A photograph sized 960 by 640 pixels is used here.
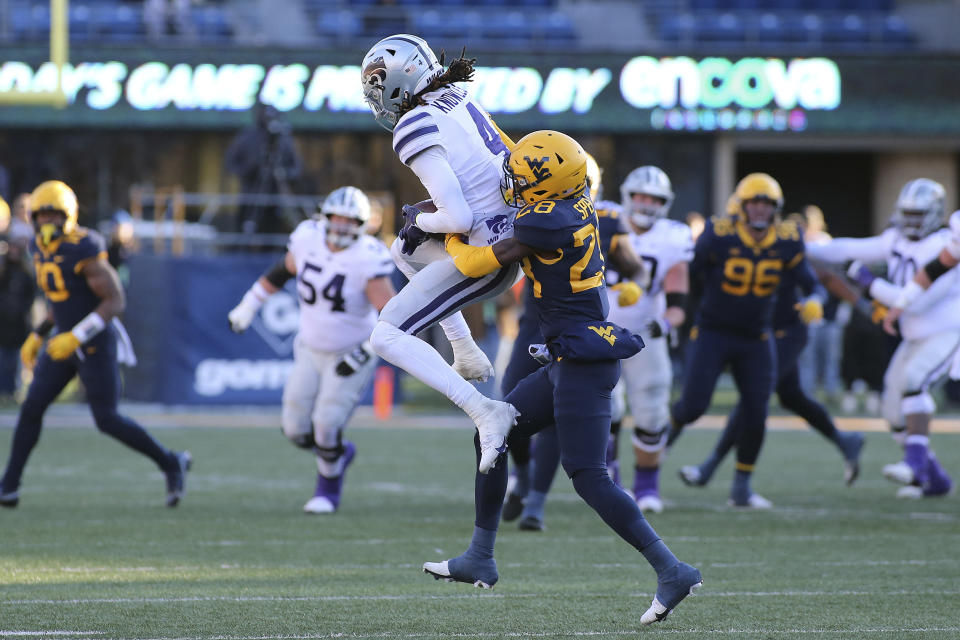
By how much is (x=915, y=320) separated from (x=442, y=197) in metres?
4.77

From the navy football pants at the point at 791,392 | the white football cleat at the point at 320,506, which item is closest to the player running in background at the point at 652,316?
the navy football pants at the point at 791,392

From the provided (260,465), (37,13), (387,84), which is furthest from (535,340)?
(37,13)

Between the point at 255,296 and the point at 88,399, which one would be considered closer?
the point at 88,399

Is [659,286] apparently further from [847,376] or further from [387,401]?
[847,376]

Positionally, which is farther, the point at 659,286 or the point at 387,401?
the point at 387,401

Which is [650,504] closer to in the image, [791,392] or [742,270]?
[742,270]

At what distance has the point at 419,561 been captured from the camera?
6.42 m

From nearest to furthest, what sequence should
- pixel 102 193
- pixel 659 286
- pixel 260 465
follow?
pixel 659 286 < pixel 260 465 < pixel 102 193

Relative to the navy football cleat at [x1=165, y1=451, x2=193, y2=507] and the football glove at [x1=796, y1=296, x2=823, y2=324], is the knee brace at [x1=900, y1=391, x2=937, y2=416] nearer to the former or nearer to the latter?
the football glove at [x1=796, y1=296, x2=823, y2=324]

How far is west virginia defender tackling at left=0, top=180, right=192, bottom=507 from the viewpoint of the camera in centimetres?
802

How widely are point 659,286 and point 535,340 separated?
5.24 feet

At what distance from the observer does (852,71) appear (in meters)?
20.6

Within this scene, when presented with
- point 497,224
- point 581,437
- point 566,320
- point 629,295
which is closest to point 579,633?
point 581,437

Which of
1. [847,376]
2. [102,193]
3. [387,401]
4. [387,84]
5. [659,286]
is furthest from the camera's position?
[102,193]
